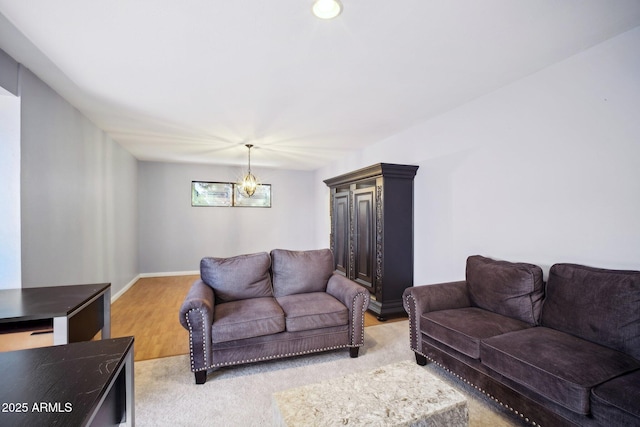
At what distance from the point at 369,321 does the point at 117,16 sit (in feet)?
11.9

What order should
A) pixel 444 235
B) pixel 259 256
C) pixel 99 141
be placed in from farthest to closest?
pixel 99 141
pixel 444 235
pixel 259 256

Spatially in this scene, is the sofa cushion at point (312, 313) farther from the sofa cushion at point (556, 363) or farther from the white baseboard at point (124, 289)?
the white baseboard at point (124, 289)

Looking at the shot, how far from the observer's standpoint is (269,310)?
2449 millimetres

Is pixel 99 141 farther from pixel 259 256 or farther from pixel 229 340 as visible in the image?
pixel 229 340

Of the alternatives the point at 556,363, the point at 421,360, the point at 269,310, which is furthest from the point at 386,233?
the point at 556,363

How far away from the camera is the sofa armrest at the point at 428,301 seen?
2461 millimetres

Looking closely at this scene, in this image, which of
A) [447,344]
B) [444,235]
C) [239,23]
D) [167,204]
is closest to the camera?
[239,23]

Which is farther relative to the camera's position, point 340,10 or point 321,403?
point 340,10

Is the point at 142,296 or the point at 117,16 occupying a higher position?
the point at 117,16

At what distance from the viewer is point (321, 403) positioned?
139cm

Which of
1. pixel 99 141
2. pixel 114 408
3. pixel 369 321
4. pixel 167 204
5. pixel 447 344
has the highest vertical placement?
pixel 99 141

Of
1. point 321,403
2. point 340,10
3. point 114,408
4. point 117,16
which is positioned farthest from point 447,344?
point 117,16

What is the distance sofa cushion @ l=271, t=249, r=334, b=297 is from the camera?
2971mm

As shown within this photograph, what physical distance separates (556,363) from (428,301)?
3.24ft
